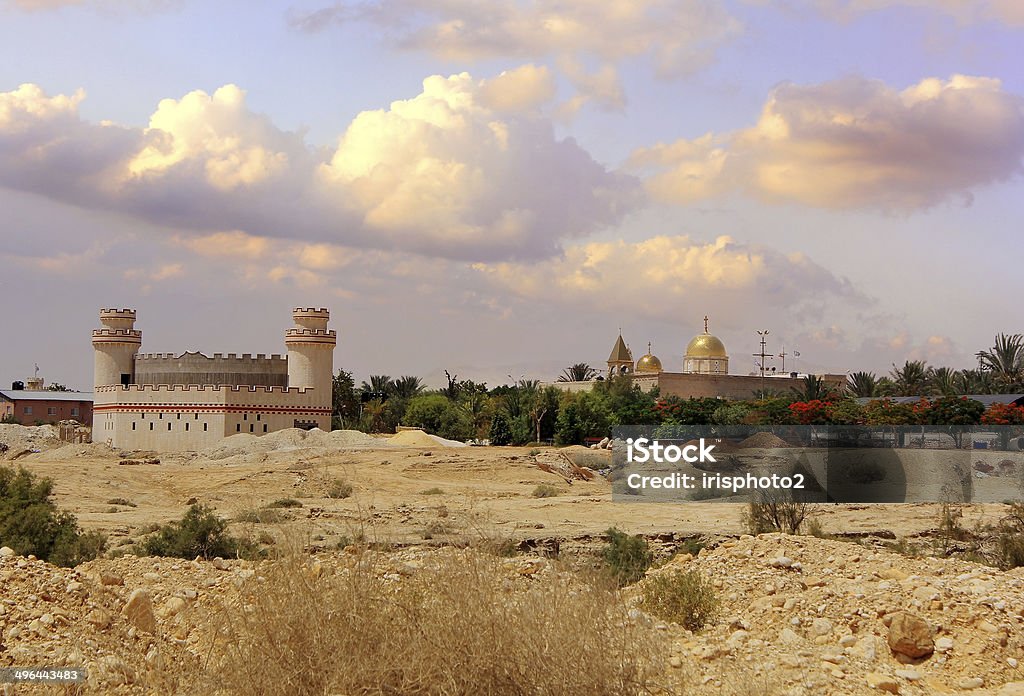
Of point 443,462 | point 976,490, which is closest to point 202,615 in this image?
point 976,490

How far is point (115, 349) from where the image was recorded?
5541cm

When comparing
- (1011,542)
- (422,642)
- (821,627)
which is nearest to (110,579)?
(422,642)

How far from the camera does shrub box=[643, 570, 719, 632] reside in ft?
37.1

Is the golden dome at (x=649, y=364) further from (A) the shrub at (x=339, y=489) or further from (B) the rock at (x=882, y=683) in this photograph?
(B) the rock at (x=882, y=683)

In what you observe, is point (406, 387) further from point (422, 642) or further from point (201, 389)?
point (422, 642)

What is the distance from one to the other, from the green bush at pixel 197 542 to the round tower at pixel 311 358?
115 feet

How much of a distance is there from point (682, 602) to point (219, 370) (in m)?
44.4

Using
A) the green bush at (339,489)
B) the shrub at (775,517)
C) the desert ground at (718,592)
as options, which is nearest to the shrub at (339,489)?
the green bush at (339,489)

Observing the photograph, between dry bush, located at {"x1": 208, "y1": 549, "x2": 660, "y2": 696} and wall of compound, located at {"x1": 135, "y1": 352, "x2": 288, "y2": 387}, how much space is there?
152 feet

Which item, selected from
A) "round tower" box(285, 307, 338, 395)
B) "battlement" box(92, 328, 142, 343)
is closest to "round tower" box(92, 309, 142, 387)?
"battlement" box(92, 328, 142, 343)

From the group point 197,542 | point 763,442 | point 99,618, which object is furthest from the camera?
point 763,442

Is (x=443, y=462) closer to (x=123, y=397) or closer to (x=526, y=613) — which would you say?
(x=123, y=397)

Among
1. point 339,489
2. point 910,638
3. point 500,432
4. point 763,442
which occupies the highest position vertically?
point 763,442

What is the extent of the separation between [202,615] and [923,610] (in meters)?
7.33
